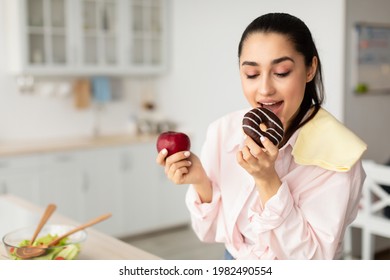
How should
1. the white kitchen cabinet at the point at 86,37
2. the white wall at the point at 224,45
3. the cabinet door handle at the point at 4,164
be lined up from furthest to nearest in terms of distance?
the white kitchen cabinet at the point at 86,37 → the cabinet door handle at the point at 4,164 → the white wall at the point at 224,45

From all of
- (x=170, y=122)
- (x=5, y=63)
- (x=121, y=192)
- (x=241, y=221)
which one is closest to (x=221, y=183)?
(x=241, y=221)

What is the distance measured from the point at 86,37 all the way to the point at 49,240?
2389 millimetres

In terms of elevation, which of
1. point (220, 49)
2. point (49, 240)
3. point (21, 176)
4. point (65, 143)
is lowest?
point (21, 176)

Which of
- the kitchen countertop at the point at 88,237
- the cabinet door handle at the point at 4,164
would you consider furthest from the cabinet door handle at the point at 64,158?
the kitchen countertop at the point at 88,237

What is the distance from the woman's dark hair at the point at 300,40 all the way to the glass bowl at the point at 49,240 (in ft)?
1.66

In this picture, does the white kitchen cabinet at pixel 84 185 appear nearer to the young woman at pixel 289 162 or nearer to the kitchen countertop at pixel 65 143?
the kitchen countertop at pixel 65 143

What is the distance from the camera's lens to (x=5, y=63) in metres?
3.22

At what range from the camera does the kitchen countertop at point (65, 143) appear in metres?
2.93

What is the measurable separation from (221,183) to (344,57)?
30cm

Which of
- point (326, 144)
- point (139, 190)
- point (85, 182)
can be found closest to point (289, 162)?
point (326, 144)

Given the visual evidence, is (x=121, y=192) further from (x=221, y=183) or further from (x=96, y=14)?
(x=221, y=183)

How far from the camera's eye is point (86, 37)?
3.30m

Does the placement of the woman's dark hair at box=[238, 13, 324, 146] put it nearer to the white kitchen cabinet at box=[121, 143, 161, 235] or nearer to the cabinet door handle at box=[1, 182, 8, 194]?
the cabinet door handle at box=[1, 182, 8, 194]

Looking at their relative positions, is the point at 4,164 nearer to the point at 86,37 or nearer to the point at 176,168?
the point at 86,37
